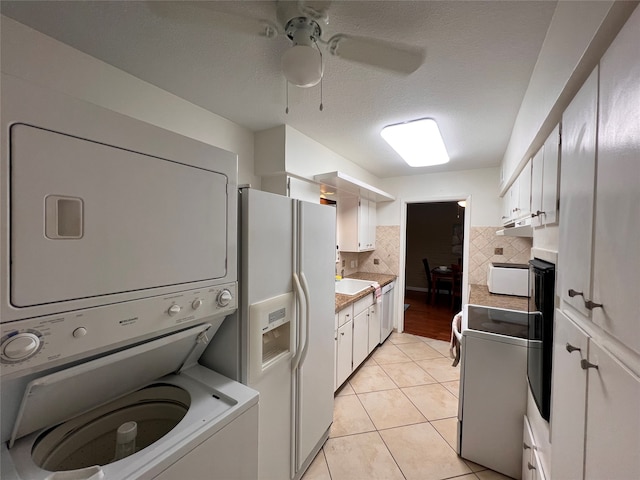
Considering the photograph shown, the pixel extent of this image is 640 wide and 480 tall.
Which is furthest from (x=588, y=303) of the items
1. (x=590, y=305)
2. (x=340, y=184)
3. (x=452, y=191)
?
(x=452, y=191)

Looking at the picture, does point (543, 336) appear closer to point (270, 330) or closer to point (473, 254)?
point (270, 330)

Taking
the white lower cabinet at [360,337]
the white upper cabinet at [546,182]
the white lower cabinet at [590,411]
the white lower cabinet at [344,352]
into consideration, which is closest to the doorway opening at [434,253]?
the white lower cabinet at [360,337]

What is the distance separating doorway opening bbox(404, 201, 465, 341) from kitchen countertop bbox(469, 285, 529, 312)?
8.56 ft

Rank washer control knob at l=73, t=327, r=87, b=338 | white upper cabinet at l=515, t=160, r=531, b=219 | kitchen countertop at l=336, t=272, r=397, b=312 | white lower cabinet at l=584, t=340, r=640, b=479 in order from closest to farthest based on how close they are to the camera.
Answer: white lower cabinet at l=584, t=340, r=640, b=479
washer control knob at l=73, t=327, r=87, b=338
white upper cabinet at l=515, t=160, r=531, b=219
kitchen countertop at l=336, t=272, r=397, b=312

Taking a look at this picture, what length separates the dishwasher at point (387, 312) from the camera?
342cm

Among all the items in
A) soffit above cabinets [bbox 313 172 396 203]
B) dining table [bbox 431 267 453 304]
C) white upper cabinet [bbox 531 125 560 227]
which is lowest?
dining table [bbox 431 267 453 304]

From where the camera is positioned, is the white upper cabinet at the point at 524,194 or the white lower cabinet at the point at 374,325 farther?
the white lower cabinet at the point at 374,325

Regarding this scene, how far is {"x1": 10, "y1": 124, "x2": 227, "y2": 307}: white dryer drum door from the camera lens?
0.59 meters

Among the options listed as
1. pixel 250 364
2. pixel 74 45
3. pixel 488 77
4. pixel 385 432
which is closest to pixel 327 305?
pixel 250 364

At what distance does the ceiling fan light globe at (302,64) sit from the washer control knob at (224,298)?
3.19ft

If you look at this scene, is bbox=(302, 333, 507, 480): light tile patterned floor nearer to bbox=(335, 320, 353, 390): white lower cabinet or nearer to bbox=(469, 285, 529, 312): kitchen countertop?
bbox=(335, 320, 353, 390): white lower cabinet

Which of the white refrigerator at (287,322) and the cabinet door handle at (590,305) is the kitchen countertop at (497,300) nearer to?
the white refrigerator at (287,322)

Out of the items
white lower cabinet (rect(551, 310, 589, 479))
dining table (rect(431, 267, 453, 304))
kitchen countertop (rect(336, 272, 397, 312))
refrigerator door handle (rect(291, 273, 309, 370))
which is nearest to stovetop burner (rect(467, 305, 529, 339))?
white lower cabinet (rect(551, 310, 589, 479))

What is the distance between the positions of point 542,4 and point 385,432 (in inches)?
105
